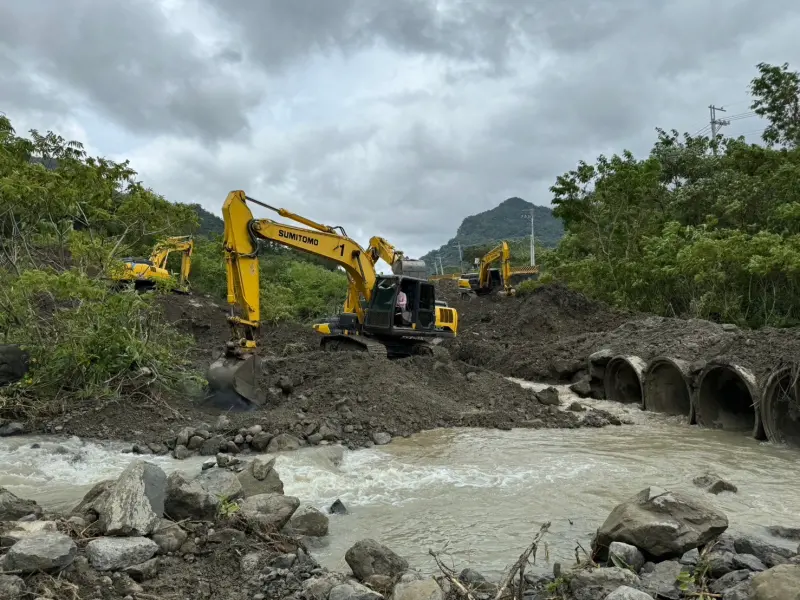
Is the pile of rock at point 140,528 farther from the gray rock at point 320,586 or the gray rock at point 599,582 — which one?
the gray rock at point 599,582

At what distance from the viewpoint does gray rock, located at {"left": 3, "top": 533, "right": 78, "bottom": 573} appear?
3.52 metres

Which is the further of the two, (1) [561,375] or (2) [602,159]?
(2) [602,159]

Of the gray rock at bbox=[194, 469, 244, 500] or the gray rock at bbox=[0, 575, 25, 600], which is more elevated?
the gray rock at bbox=[194, 469, 244, 500]

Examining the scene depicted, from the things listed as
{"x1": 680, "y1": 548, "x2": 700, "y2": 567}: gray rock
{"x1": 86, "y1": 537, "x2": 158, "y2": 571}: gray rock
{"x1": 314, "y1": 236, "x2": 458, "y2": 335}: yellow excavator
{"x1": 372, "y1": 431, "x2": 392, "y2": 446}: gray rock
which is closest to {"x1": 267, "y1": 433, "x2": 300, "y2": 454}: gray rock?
{"x1": 372, "y1": 431, "x2": 392, "y2": 446}: gray rock

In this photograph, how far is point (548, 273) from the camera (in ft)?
94.3

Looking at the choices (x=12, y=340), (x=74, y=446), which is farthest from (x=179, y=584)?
(x=12, y=340)

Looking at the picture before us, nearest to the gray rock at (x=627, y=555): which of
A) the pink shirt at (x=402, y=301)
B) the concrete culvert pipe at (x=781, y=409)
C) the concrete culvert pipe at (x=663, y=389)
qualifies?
the concrete culvert pipe at (x=781, y=409)

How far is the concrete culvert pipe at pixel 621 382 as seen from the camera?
1346cm

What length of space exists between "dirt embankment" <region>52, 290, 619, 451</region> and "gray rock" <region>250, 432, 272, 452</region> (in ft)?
0.37

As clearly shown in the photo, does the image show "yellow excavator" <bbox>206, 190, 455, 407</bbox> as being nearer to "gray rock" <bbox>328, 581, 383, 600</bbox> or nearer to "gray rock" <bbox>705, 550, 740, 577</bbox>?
"gray rock" <bbox>328, 581, 383, 600</bbox>

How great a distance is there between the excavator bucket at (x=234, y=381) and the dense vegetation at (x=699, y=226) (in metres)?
12.8

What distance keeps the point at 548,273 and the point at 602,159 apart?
564 cm

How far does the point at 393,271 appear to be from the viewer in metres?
14.4

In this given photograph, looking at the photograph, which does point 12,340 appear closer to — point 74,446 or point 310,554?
point 74,446
